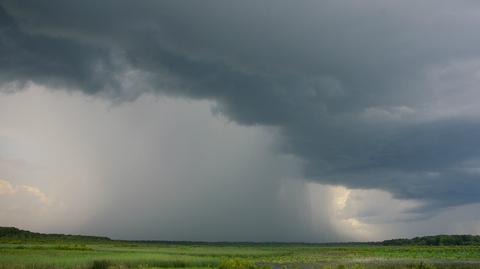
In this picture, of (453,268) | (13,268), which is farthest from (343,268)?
(13,268)

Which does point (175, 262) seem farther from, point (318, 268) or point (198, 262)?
point (318, 268)

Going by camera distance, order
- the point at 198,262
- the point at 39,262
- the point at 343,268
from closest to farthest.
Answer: the point at 39,262, the point at 343,268, the point at 198,262

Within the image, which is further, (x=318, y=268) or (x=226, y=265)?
(x=318, y=268)

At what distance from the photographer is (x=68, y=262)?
171 ft

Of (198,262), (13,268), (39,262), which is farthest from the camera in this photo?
(198,262)

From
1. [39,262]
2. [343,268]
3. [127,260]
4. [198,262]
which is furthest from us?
[198,262]

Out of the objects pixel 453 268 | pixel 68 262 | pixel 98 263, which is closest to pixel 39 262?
pixel 68 262

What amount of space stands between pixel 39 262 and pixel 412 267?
162 ft

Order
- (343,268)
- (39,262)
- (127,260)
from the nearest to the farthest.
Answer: (39,262) < (343,268) < (127,260)

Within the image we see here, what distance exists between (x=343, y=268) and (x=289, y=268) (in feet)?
33.8

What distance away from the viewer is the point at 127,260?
58.8 meters

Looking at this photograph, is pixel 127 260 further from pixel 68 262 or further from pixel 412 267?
pixel 412 267

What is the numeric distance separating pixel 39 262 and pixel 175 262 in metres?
18.9

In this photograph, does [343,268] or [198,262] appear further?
[198,262]
